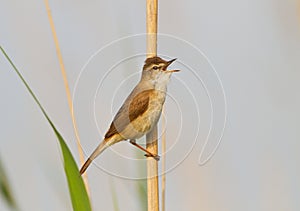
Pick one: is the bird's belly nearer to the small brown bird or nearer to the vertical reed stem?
the small brown bird

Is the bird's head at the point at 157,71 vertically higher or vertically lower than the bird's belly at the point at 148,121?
higher

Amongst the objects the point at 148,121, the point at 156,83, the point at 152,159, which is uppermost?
the point at 156,83

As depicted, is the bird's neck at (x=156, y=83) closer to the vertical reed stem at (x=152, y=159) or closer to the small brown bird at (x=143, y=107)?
the small brown bird at (x=143, y=107)

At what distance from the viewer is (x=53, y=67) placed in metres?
1.64

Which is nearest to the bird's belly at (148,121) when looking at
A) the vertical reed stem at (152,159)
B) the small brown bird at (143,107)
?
the small brown bird at (143,107)

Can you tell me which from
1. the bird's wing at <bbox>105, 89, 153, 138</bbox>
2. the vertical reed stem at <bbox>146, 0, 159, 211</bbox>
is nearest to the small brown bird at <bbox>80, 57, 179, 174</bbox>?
the bird's wing at <bbox>105, 89, 153, 138</bbox>

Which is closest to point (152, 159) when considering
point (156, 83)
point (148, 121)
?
point (148, 121)

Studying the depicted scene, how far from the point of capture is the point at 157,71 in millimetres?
1472

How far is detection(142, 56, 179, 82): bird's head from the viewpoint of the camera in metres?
1.42

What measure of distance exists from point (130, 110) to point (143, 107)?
4 centimetres

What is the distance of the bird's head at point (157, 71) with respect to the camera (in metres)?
1.42

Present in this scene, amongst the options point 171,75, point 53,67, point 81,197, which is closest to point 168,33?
point 171,75

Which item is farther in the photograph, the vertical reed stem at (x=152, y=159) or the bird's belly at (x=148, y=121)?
the bird's belly at (x=148, y=121)

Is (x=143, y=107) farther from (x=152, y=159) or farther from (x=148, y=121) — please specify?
(x=152, y=159)
